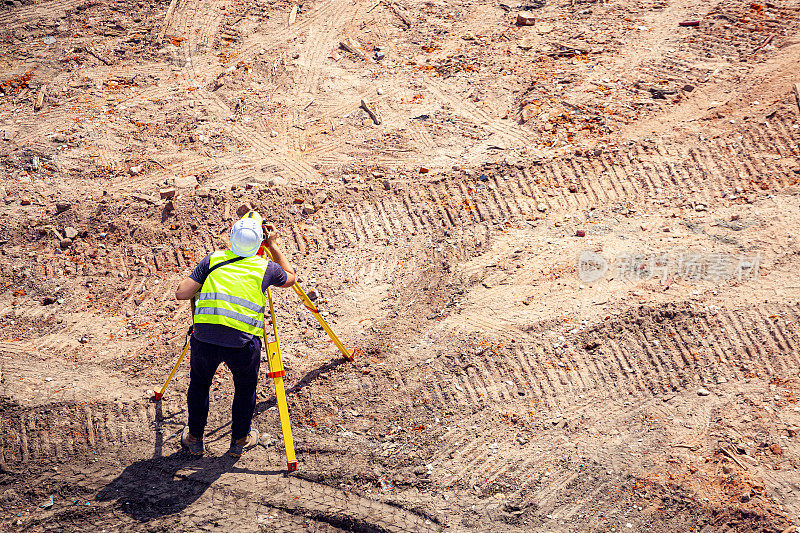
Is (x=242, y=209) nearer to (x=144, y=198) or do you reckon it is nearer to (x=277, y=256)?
(x=144, y=198)

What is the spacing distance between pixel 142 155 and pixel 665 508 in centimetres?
755

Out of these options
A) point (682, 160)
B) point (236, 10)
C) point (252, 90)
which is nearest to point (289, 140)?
point (252, 90)

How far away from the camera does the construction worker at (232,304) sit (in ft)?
14.6

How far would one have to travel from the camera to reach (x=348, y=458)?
17.2ft

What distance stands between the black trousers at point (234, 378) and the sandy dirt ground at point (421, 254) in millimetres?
429

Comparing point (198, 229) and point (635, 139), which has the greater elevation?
point (635, 139)

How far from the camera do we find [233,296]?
4.45 m

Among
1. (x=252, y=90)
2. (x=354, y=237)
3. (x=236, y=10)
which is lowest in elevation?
(x=354, y=237)

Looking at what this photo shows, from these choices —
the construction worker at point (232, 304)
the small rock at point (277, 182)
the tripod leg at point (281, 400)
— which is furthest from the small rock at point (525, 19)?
the tripod leg at point (281, 400)

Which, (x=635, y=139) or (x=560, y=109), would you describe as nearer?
(x=635, y=139)

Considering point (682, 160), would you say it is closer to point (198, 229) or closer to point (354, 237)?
point (354, 237)

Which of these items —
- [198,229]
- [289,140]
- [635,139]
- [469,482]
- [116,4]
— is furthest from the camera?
[116,4]

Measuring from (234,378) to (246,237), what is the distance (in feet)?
3.95

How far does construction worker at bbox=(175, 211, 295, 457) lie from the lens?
444cm
